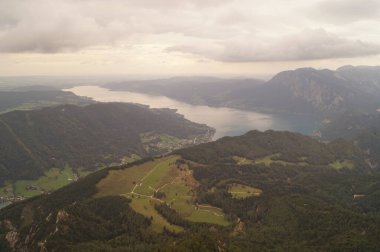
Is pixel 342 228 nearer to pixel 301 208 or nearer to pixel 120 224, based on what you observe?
pixel 301 208

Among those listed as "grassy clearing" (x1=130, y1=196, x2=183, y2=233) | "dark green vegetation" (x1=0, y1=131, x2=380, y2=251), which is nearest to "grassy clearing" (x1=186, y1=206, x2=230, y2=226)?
"dark green vegetation" (x1=0, y1=131, x2=380, y2=251)

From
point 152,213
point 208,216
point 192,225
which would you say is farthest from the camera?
point 208,216

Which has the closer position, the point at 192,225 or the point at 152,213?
the point at 192,225

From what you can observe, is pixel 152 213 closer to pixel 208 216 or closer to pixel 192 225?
pixel 192 225

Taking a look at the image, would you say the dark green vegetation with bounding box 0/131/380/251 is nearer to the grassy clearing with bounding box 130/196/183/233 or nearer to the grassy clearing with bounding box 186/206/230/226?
the grassy clearing with bounding box 130/196/183/233

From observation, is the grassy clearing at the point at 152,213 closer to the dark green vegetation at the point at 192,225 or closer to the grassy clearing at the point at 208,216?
the dark green vegetation at the point at 192,225

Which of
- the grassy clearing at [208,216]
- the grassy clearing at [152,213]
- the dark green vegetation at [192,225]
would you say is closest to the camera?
the dark green vegetation at [192,225]

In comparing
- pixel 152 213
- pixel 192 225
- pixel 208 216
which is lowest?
pixel 208 216

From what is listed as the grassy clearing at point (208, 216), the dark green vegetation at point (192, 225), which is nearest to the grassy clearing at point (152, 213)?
the dark green vegetation at point (192, 225)

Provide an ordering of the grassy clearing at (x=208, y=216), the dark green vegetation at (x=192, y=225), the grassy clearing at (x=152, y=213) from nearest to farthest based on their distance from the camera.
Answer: the dark green vegetation at (x=192, y=225) < the grassy clearing at (x=152, y=213) < the grassy clearing at (x=208, y=216)

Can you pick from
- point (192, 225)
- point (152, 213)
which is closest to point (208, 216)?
point (192, 225)

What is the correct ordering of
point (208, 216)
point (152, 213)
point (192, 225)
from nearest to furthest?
point (192, 225) < point (152, 213) < point (208, 216)
